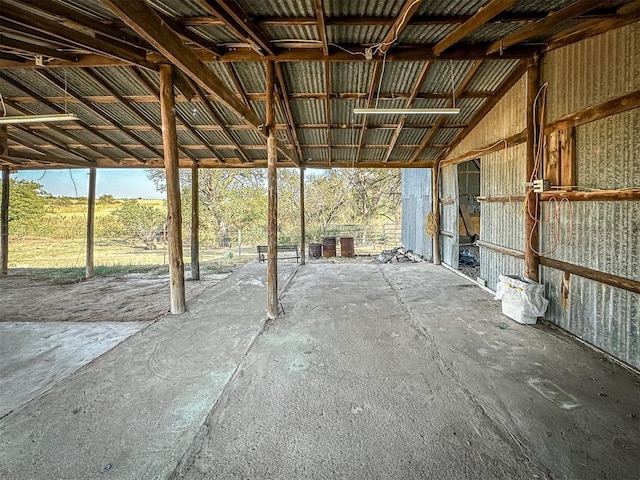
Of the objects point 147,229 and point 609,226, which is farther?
point 147,229

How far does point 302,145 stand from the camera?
8.05 metres

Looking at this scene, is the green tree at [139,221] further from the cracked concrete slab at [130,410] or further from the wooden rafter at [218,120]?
the cracked concrete slab at [130,410]

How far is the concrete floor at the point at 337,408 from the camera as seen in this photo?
186 cm

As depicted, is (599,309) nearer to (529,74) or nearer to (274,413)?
(529,74)

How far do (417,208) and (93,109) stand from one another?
9.14m

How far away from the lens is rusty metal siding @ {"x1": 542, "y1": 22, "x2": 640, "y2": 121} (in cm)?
303

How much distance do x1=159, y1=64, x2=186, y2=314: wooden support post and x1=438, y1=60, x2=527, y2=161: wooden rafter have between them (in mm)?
5125

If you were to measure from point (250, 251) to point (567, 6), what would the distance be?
14165 millimetres

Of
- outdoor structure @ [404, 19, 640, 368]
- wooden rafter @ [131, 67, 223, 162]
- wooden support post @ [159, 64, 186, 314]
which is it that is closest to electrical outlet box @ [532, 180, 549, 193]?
outdoor structure @ [404, 19, 640, 368]

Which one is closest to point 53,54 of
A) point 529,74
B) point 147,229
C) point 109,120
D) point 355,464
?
point 109,120

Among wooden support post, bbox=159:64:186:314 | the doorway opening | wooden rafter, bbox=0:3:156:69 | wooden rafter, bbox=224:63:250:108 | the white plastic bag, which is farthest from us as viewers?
the doorway opening

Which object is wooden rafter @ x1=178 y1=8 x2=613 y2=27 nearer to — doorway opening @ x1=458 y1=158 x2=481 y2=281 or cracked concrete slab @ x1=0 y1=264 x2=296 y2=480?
cracked concrete slab @ x1=0 y1=264 x2=296 y2=480

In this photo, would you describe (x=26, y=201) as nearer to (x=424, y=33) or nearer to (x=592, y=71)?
(x=424, y=33)

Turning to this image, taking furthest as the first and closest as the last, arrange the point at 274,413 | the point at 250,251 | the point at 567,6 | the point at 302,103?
the point at 250,251 → the point at 302,103 → the point at 567,6 → the point at 274,413
